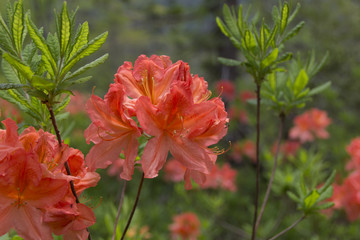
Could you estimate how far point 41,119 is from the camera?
3.19 feet

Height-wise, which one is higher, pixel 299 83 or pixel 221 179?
pixel 299 83

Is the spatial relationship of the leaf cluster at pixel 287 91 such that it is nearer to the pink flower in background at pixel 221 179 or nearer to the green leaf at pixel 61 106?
the green leaf at pixel 61 106

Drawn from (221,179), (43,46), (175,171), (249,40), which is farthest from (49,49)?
(175,171)

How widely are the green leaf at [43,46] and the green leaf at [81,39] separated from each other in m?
0.05

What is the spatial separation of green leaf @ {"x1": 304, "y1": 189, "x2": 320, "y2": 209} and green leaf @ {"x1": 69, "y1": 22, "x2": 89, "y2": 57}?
0.94 m

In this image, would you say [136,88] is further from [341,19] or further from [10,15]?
[341,19]

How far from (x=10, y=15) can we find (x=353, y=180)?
2.47 m

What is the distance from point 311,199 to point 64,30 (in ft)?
3.34

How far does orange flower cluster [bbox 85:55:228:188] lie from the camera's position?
2.82 feet

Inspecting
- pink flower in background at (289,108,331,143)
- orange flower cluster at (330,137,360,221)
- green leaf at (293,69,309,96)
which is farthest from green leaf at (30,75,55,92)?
pink flower in background at (289,108,331,143)

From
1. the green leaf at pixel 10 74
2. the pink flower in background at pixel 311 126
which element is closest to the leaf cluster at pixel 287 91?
the green leaf at pixel 10 74

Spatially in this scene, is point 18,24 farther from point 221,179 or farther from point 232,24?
point 221,179

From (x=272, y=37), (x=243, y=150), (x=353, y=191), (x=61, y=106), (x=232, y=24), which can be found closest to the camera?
(x=61, y=106)

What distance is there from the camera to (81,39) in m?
0.82
